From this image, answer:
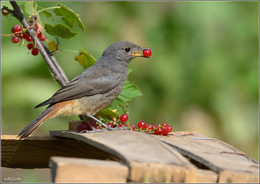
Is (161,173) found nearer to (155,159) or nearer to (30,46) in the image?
(155,159)

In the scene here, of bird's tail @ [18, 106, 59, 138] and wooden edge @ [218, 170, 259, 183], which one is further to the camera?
bird's tail @ [18, 106, 59, 138]

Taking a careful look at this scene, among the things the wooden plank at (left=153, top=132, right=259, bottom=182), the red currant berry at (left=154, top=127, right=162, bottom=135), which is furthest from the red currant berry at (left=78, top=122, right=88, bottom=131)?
the wooden plank at (left=153, top=132, right=259, bottom=182)

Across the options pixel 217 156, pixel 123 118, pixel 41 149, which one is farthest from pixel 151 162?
pixel 41 149

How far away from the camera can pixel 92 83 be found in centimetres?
445

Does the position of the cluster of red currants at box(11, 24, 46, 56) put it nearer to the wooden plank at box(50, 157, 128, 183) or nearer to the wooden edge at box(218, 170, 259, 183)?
the wooden plank at box(50, 157, 128, 183)

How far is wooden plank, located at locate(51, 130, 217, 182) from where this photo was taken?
7.30 feet

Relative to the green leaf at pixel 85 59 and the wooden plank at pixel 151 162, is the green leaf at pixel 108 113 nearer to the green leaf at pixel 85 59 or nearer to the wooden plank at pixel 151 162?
the green leaf at pixel 85 59

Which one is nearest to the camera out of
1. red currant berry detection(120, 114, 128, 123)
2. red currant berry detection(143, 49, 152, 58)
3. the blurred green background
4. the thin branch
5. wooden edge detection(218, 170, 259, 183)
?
wooden edge detection(218, 170, 259, 183)

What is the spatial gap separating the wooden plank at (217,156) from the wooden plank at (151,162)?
10cm

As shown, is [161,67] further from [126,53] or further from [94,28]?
[126,53]

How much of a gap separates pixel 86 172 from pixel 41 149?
158 cm

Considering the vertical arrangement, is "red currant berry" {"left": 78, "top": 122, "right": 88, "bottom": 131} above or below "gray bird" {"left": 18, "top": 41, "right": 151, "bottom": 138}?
below

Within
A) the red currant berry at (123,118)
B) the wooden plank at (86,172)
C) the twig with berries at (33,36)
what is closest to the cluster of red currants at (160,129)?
→ the red currant berry at (123,118)

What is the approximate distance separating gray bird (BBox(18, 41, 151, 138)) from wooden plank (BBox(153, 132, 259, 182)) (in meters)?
1.05
